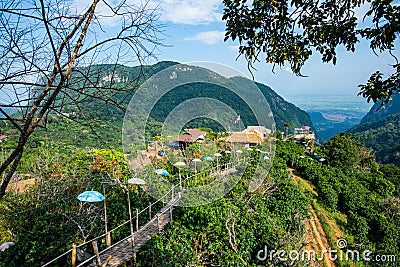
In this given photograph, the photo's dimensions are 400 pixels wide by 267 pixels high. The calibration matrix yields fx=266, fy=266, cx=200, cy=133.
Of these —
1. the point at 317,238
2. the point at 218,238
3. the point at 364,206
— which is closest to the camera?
the point at 218,238

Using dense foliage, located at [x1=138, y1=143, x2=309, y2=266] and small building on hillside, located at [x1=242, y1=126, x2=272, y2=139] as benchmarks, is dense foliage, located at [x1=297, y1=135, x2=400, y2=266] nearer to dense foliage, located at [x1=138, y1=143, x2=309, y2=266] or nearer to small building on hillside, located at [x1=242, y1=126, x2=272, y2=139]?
small building on hillside, located at [x1=242, y1=126, x2=272, y2=139]

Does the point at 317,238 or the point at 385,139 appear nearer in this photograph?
the point at 317,238

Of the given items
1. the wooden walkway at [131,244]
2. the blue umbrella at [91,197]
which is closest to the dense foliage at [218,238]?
the wooden walkway at [131,244]

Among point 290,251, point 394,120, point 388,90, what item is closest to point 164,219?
point 290,251

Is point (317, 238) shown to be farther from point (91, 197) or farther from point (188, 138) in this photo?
point (91, 197)

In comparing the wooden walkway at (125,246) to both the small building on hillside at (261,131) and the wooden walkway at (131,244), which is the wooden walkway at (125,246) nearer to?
the wooden walkway at (131,244)

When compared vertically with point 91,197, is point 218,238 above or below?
below

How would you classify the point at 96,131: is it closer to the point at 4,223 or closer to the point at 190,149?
the point at 4,223

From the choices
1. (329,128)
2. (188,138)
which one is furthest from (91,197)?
(329,128)

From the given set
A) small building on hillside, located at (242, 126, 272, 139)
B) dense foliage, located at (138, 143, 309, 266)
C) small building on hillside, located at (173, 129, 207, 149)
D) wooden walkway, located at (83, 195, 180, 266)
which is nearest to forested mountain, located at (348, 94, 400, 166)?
small building on hillside, located at (242, 126, 272, 139)

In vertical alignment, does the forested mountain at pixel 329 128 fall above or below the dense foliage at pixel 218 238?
below

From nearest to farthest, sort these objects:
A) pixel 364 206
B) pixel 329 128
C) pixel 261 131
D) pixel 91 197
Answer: pixel 91 197 < pixel 261 131 < pixel 364 206 < pixel 329 128

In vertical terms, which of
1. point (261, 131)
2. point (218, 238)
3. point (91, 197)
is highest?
point (261, 131)
